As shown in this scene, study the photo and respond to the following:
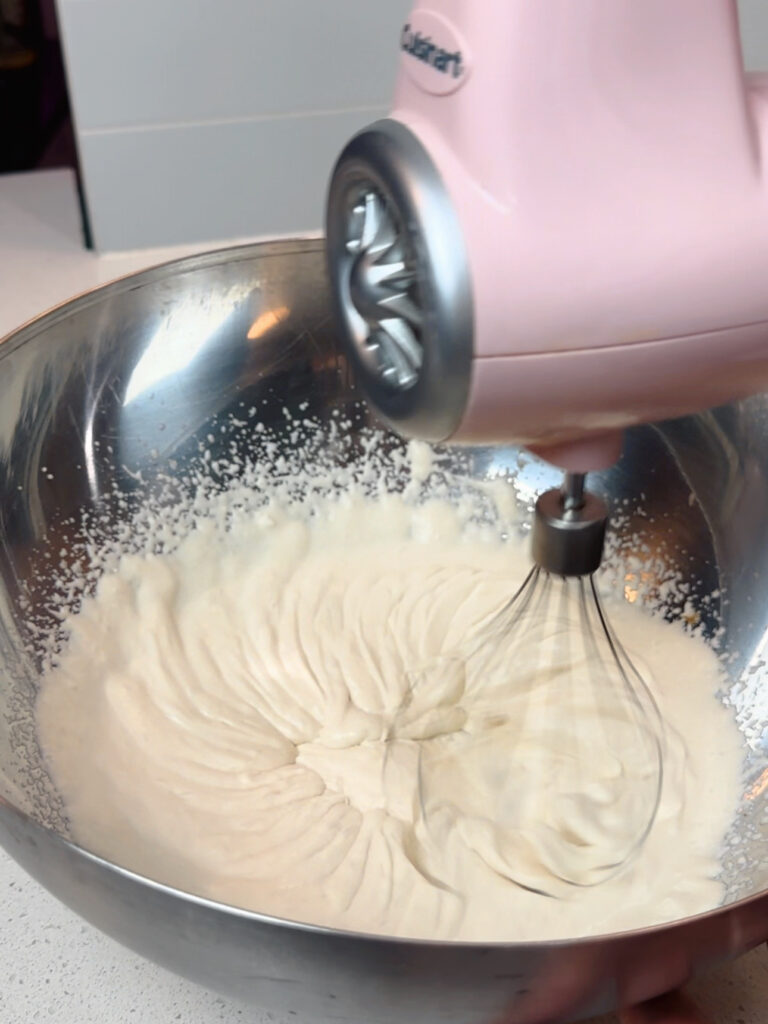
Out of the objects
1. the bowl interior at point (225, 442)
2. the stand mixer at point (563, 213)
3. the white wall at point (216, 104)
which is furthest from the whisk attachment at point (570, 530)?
the white wall at point (216, 104)

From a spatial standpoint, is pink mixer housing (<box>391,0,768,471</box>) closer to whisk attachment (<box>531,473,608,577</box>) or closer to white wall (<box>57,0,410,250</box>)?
whisk attachment (<box>531,473,608,577</box>)

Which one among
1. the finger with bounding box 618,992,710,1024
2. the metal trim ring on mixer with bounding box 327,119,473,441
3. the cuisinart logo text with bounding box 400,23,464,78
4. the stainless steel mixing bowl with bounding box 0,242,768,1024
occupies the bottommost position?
the finger with bounding box 618,992,710,1024

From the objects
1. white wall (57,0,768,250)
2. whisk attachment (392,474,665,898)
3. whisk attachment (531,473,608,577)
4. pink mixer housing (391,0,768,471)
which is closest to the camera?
pink mixer housing (391,0,768,471)

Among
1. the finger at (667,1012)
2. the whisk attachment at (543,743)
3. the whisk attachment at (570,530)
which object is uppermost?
the whisk attachment at (570,530)

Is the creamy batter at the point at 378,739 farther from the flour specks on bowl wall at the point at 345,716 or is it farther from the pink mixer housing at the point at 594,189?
the pink mixer housing at the point at 594,189

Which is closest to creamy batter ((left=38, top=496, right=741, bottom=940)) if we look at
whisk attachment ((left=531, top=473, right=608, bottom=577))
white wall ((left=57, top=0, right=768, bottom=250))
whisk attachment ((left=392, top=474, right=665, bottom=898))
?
whisk attachment ((left=392, top=474, right=665, bottom=898))

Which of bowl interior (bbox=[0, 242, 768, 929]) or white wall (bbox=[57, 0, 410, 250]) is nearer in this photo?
bowl interior (bbox=[0, 242, 768, 929])

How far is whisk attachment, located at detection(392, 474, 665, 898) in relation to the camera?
0.54 m

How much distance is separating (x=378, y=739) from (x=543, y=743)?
88 millimetres

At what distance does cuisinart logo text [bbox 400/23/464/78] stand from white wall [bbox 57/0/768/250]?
0.56 m

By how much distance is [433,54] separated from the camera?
0.35 meters

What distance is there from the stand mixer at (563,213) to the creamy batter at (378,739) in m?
0.25

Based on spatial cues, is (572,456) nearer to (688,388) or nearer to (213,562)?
(688,388)

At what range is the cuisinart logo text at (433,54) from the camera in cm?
34
